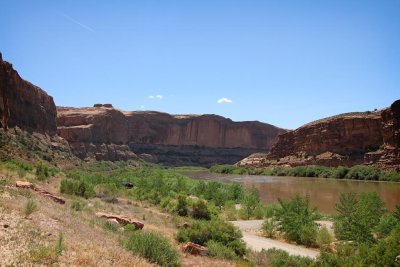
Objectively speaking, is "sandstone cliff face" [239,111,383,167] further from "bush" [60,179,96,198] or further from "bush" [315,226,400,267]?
"bush" [315,226,400,267]

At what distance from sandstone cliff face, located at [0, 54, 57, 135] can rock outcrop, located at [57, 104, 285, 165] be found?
19.0 m

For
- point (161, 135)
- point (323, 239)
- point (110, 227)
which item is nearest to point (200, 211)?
point (323, 239)

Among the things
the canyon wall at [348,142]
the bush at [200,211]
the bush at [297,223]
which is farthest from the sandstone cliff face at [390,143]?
the bush at [200,211]

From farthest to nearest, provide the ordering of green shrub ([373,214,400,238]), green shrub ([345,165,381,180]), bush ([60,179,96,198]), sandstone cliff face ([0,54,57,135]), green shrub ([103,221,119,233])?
green shrub ([345,165,381,180]) < sandstone cliff face ([0,54,57,135]) < bush ([60,179,96,198]) < green shrub ([373,214,400,238]) < green shrub ([103,221,119,233])

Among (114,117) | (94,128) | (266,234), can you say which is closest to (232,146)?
(114,117)

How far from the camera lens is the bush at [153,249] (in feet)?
25.7

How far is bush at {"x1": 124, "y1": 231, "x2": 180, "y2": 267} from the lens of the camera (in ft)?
25.7

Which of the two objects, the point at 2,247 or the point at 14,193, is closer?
the point at 2,247

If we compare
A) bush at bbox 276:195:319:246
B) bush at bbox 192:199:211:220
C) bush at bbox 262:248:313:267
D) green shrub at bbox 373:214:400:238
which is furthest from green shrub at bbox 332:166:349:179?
bush at bbox 262:248:313:267

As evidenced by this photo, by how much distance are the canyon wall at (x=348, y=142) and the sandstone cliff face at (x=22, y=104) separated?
51.3 meters

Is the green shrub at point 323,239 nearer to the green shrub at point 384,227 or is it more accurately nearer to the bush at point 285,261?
the green shrub at point 384,227

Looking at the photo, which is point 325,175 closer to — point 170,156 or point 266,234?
point 266,234

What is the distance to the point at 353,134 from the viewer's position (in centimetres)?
7181

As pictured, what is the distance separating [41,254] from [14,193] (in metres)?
6.48
